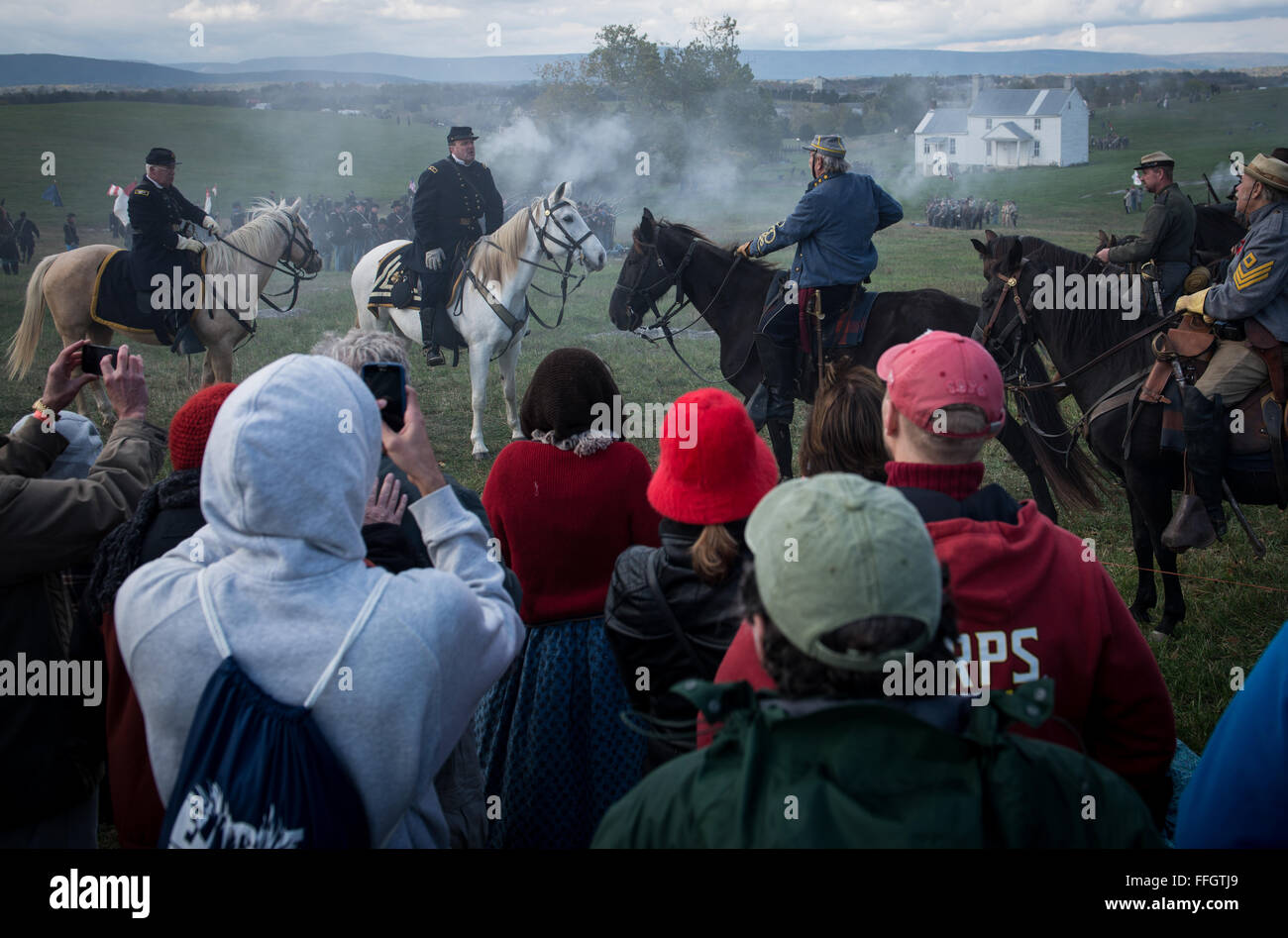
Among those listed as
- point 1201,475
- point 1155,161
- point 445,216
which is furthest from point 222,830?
point 445,216

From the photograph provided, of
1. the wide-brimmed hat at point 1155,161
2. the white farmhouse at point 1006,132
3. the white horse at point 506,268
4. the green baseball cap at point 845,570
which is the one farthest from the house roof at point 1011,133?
the green baseball cap at point 845,570

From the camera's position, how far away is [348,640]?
157 centimetres

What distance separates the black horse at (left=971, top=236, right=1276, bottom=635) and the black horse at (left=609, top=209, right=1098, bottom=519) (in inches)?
10.8

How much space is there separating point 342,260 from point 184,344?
1855 centimetres

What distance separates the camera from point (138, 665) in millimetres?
1625

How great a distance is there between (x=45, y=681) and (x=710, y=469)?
5.67ft

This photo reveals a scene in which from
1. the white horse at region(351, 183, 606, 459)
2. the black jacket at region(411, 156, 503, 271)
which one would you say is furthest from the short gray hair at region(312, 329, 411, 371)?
the black jacket at region(411, 156, 503, 271)

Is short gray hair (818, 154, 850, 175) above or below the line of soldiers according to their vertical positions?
below

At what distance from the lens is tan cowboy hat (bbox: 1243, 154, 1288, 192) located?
4.59m

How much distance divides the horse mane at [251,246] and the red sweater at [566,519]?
878 cm

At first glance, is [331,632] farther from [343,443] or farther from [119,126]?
[119,126]

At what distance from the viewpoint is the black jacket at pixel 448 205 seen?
9289 millimetres
